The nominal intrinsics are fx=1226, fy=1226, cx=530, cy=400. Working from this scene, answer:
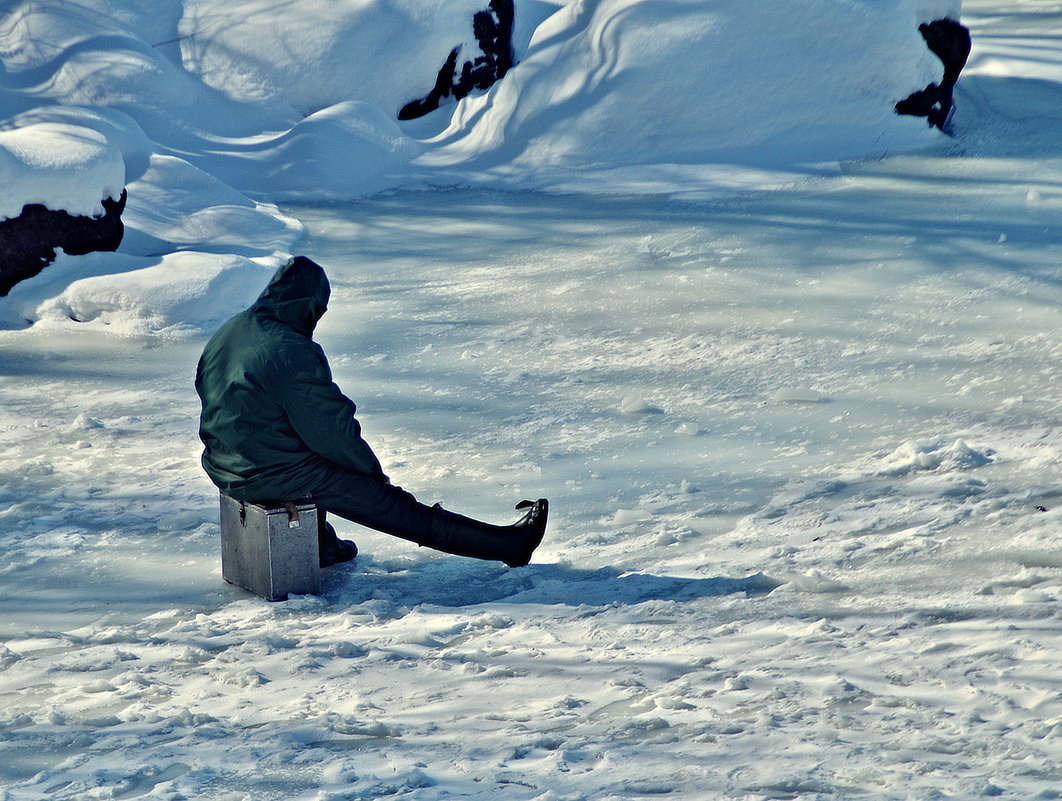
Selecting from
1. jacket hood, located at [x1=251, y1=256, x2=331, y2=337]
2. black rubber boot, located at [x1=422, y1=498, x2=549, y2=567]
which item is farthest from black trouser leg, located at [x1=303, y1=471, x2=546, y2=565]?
jacket hood, located at [x1=251, y1=256, x2=331, y2=337]

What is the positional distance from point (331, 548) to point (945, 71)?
9541 mm

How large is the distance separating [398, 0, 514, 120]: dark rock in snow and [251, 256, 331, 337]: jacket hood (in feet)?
33.3

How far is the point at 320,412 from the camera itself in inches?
178

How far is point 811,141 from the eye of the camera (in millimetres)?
11867

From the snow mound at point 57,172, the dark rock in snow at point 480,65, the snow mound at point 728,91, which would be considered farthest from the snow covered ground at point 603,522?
the dark rock in snow at point 480,65

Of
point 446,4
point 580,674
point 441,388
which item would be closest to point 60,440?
point 441,388

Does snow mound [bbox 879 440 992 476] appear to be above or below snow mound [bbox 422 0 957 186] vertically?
below

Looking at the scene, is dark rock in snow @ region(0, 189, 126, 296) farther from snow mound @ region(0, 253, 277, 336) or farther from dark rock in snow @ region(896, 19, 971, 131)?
dark rock in snow @ region(896, 19, 971, 131)

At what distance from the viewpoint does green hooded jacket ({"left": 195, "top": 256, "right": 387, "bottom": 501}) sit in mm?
4473

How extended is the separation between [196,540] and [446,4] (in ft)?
35.2

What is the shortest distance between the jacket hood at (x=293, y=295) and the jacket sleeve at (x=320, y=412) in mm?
161

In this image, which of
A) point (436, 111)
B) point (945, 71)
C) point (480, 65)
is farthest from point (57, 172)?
point (945, 71)

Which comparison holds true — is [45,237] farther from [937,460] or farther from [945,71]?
[945,71]

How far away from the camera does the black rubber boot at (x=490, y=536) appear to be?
484 centimetres
